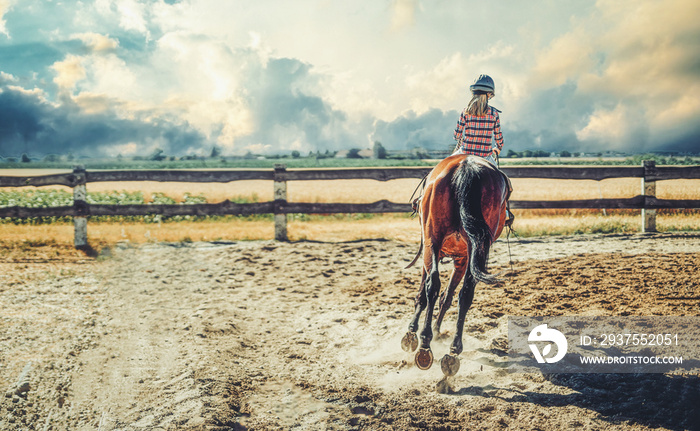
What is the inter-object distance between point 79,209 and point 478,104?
7.87 m

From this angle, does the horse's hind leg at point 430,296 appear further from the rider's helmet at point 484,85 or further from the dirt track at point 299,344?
the rider's helmet at point 484,85

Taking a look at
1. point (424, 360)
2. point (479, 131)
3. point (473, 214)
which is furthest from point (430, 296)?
point (479, 131)

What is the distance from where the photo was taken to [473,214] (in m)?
3.27

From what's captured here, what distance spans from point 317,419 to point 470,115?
2693 mm

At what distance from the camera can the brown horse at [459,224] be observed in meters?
3.20

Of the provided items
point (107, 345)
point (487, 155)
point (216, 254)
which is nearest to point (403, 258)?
point (216, 254)

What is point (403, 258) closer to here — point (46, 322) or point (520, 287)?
point (520, 287)

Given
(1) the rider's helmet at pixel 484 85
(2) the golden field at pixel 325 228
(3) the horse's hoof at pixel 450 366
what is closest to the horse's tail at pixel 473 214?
(3) the horse's hoof at pixel 450 366

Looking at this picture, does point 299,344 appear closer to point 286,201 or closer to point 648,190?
point 286,201

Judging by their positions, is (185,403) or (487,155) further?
(487,155)

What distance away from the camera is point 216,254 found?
25.9 ft

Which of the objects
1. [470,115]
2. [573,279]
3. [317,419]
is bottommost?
[317,419]

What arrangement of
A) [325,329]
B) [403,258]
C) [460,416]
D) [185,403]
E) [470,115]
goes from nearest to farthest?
[460,416] → [185,403] → [470,115] → [325,329] → [403,258]

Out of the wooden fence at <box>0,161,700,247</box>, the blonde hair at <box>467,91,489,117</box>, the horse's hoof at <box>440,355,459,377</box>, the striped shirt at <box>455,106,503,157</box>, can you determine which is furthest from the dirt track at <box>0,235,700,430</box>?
the blonde hair at <box>467,91,489,117</box>
